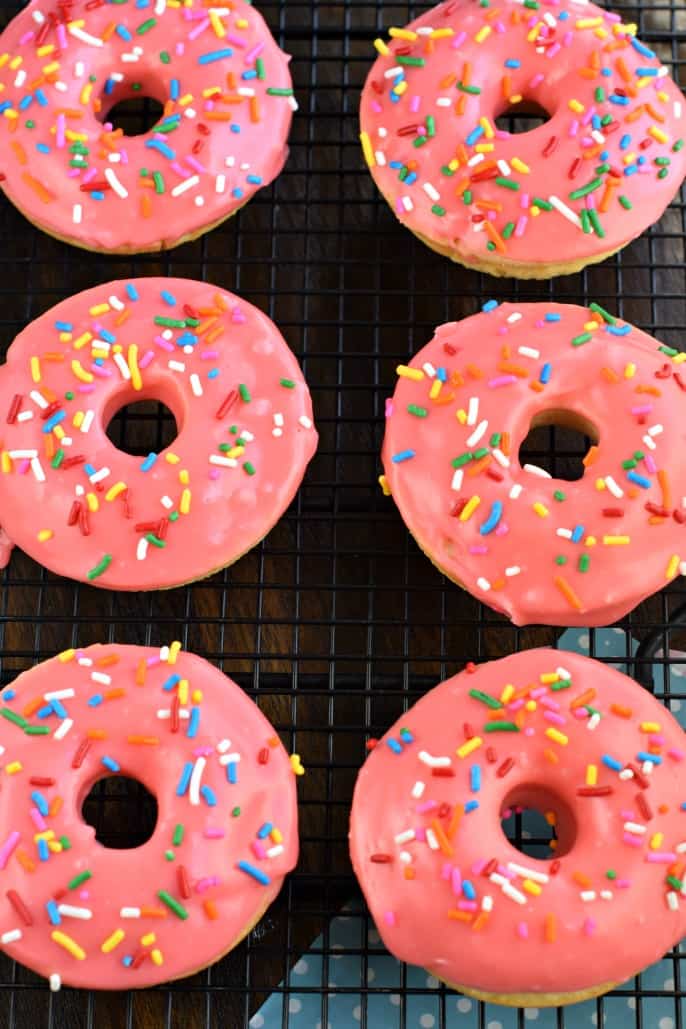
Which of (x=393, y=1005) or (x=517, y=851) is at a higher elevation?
(x=517, y=851)

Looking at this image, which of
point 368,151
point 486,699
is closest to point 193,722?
point 486,699

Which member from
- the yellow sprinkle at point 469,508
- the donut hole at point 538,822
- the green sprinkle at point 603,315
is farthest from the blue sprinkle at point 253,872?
the green sprinkle at point 603,315

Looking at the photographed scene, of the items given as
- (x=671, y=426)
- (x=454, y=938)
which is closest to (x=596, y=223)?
(x=671, y=426)

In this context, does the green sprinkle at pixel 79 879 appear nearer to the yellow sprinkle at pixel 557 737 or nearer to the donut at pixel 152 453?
the donut at pixel 152 453

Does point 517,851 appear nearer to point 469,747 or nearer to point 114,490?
point 469,747

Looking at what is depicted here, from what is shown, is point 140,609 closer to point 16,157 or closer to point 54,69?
point 16,157
